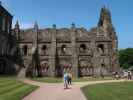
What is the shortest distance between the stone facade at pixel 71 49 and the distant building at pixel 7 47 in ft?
5.20

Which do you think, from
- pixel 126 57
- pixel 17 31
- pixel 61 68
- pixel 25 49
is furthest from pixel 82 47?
pixel 126 57

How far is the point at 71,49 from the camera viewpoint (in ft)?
187

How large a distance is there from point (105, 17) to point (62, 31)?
10.4 meters

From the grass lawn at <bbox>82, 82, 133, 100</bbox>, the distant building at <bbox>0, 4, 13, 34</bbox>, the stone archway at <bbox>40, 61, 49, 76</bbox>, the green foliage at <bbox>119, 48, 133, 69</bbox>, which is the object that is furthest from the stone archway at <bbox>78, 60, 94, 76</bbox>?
the green foliage at <bbox>119, 48, 133, 69</bbox>

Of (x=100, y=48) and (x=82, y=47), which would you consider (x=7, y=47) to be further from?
(x=100, y=48)

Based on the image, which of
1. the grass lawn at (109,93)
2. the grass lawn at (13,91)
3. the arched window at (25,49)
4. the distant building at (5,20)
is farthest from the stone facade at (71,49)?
the grass lawn at (109,93)

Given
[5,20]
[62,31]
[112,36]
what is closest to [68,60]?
[62,31]

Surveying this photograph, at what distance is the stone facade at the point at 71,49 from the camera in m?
56.1

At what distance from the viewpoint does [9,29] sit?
58.0 meters

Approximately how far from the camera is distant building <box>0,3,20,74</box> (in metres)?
49.2

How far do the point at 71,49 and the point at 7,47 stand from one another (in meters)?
Answer: 13.1

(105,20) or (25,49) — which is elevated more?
(105,20)

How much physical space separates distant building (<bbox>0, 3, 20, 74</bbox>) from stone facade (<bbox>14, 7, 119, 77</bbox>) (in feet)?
5.20

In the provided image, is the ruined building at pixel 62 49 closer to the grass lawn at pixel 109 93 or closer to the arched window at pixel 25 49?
the arched window at pixel 25 49
